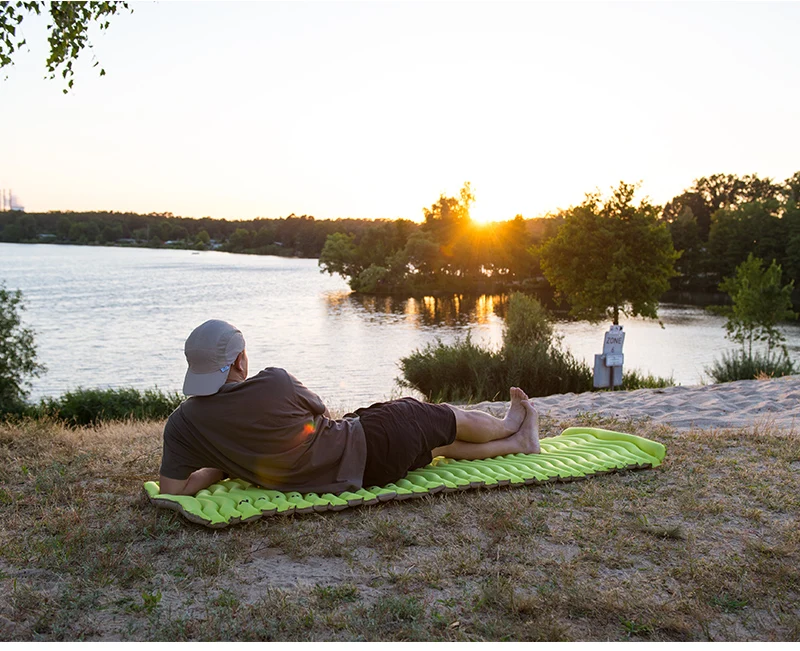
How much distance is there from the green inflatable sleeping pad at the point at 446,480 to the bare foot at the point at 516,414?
197mm

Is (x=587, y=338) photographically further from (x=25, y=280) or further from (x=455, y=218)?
(x=25, y=280)

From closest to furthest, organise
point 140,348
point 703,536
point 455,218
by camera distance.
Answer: point 703,536, point 140,348, point 455,218

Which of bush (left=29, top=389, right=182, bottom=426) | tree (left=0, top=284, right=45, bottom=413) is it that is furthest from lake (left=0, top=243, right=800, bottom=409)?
tree (left=0, top=284, right=45, bottom=413)

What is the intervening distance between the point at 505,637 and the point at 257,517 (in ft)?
5.16

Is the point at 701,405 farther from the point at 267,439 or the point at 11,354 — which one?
the point at 11,354

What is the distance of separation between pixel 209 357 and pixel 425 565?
1511 millimetres

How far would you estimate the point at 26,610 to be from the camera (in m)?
2.78

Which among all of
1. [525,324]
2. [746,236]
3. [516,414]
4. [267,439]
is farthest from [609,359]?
[746,236]

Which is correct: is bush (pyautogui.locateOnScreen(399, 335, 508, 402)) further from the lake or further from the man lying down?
the man lying down

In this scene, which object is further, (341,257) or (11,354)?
(341,257)

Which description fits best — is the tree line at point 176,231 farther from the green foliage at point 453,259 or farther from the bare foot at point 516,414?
the bare foot at point 516,414

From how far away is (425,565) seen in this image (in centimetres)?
317

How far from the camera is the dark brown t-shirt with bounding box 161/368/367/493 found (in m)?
3.76
